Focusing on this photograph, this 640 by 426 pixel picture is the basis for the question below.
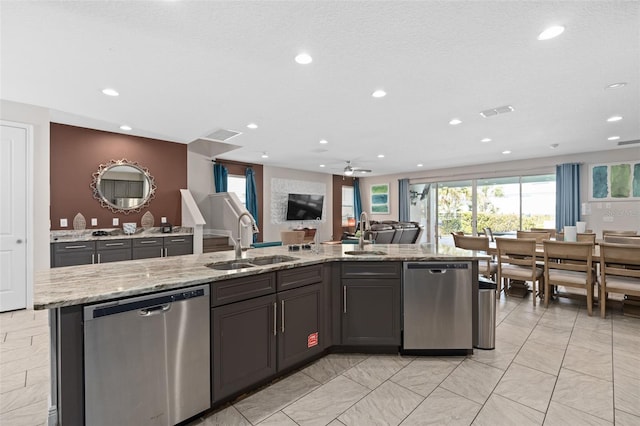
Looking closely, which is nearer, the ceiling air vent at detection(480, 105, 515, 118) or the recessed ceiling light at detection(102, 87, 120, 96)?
the recessed ceiling light at detection(102, 87, 120, 96)

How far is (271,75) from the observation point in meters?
2.85

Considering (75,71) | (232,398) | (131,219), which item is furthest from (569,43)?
(131,219)

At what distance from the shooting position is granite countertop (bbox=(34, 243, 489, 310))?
145cm

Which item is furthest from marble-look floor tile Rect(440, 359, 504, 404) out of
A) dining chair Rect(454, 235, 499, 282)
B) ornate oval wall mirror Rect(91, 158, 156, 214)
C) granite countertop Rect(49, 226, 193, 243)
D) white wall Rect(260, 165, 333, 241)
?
white wall Rect(260, 165, 333, 241)

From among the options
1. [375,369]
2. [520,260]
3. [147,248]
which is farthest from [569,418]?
[147,248]

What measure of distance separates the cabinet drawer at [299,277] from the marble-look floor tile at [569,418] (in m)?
1.72

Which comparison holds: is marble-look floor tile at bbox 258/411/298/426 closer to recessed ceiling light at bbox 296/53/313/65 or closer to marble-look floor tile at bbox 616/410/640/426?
marble-look floor tile at bbox 616/410/640/426

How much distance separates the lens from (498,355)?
2.63m

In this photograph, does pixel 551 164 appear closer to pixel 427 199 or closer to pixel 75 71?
pixel 427 199

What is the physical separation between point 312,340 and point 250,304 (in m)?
0.73

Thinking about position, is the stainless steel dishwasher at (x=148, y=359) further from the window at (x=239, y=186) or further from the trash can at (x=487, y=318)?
the window at (x=239, y=186)

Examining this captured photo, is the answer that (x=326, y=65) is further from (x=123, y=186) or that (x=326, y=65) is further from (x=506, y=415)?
(x=123, y=186)

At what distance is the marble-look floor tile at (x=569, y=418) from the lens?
5.80 ft

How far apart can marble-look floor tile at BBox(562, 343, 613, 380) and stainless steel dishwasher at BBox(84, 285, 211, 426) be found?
9.34ft
